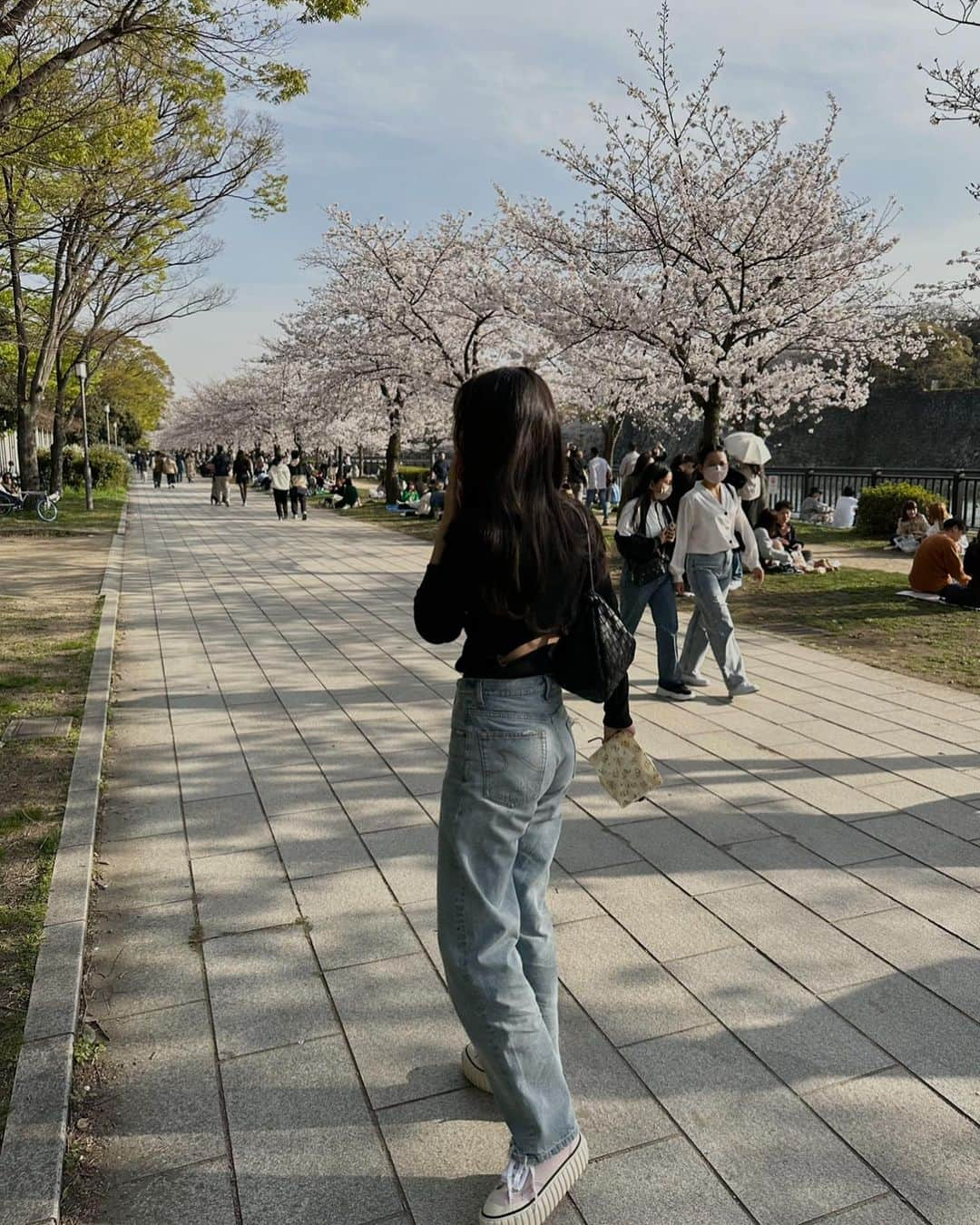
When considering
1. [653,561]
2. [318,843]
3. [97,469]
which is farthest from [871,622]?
[97,469]

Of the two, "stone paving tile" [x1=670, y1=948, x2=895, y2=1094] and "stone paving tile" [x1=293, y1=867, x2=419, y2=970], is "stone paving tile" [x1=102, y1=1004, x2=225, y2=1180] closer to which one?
"stone paving tile" [x1=293, y1=867, x2=419, y2=970]

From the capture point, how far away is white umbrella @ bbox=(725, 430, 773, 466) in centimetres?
1117

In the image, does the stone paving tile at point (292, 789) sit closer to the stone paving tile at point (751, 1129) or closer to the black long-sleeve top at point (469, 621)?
the stone paving tile at point (751, 1129)

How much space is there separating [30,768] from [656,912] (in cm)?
327

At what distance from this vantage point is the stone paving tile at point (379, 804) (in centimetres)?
424

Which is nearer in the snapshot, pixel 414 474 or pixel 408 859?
pixel 408 859

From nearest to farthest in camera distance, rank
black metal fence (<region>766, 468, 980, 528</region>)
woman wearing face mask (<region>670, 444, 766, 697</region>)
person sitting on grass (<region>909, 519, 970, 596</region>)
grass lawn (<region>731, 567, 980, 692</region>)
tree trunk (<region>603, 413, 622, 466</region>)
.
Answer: woman wearing face mask (<region>670, 444, 766, 697</region>) → grass lawn (<region>731, 567, 980, 692</region>) → person sitting on grass (<region>909, 519, 970, 596</region>) → black metal fence (<region>766, 468, 980, 528</region>) → tree trunk (<region>603, 413, 622, 466</region>)

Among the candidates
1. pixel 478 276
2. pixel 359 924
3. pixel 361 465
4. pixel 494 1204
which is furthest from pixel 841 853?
pixel 361 465

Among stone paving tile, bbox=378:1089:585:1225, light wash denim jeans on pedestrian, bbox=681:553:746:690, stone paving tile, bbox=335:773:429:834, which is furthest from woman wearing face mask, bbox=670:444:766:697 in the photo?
stone paving tile, bbox=378:1089:585:1225

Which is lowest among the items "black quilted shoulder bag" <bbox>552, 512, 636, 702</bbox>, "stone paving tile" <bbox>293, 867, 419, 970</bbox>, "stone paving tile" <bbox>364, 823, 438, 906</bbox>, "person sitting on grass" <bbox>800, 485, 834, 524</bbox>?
"stone paving tile" <bbox>293, 867, 419, 970</bbox>

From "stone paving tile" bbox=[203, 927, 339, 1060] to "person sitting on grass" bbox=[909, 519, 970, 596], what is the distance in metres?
8.81

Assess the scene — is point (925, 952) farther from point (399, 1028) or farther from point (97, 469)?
point (97, 469)

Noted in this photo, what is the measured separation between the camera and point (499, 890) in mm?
1976

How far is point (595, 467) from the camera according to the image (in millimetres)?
24219
